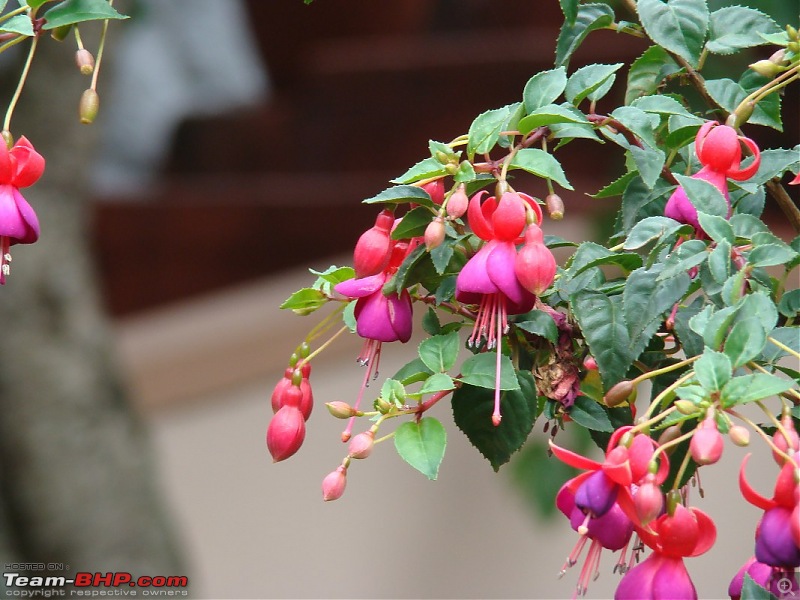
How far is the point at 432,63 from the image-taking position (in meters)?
2.09

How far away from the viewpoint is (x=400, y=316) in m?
0.46

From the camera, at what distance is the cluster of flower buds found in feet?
1.62

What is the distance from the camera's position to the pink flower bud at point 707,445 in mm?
353

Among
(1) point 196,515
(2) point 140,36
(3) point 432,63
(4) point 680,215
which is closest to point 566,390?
(4) point 680,215

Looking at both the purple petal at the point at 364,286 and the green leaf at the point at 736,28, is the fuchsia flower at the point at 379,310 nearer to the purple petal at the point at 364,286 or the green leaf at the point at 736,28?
→ the purple petal at the point at 364,286

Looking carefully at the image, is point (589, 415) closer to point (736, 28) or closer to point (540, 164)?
point (540, 164)

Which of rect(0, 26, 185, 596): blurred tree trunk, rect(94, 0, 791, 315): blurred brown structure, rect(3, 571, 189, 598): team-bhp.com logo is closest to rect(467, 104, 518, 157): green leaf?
rect(3, 571, 189, 598): team-bhp.com logo

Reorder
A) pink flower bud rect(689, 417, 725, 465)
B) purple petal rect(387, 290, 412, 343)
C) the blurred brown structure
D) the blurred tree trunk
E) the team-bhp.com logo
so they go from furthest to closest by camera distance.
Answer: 1. the blurred brown structure
2. the blurred tree trunk
3. the team-bhp.com logo
4. purple petal rect(387, 290, 412, 343)
5. pink flower bud rect(689, 417, 725, 465)

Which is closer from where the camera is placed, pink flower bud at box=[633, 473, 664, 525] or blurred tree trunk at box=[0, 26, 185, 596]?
pink flower bud at box=[633, 473, 664, 525]

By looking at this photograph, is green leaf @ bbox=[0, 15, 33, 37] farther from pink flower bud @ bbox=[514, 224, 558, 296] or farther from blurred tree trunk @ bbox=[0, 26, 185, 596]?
blurred tree trunk @ bbox=[0, 26, 185, 596]

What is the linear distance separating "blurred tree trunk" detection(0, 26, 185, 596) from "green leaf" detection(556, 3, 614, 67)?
3.09 feet

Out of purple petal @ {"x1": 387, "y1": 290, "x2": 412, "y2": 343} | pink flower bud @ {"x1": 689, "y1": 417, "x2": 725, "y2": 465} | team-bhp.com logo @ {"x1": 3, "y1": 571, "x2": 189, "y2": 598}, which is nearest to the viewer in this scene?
pink flower bud @ {"x1": 689, "y1": 417, "x2": 725, "y2": 465}

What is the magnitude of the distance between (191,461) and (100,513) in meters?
0.81

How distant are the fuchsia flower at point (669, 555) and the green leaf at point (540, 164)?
140 mm
